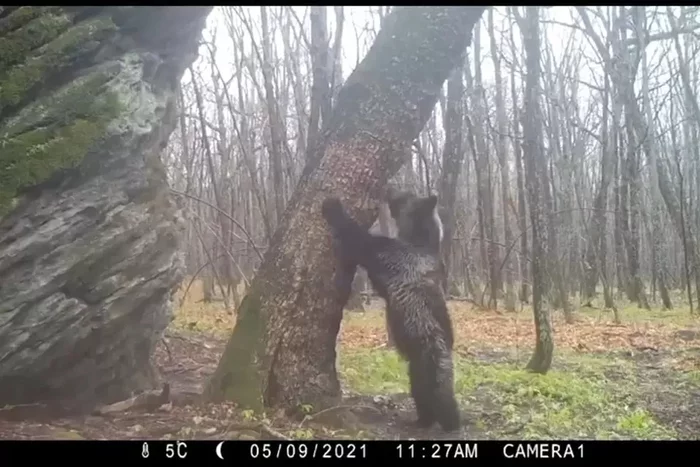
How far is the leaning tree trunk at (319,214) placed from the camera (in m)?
2.85

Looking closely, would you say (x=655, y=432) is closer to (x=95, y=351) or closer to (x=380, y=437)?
(x=380, y=437)

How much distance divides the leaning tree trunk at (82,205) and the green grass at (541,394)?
3.22 feet

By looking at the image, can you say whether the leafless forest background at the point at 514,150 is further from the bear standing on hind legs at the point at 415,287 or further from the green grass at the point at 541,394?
the green grass at the point at 541,394

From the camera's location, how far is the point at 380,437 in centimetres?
285

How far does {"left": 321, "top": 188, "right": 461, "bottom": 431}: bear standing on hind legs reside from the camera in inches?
114

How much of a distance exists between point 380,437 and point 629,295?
1267mm

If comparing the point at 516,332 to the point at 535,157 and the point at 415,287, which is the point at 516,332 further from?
the point at 535,157

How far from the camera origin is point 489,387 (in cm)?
295
